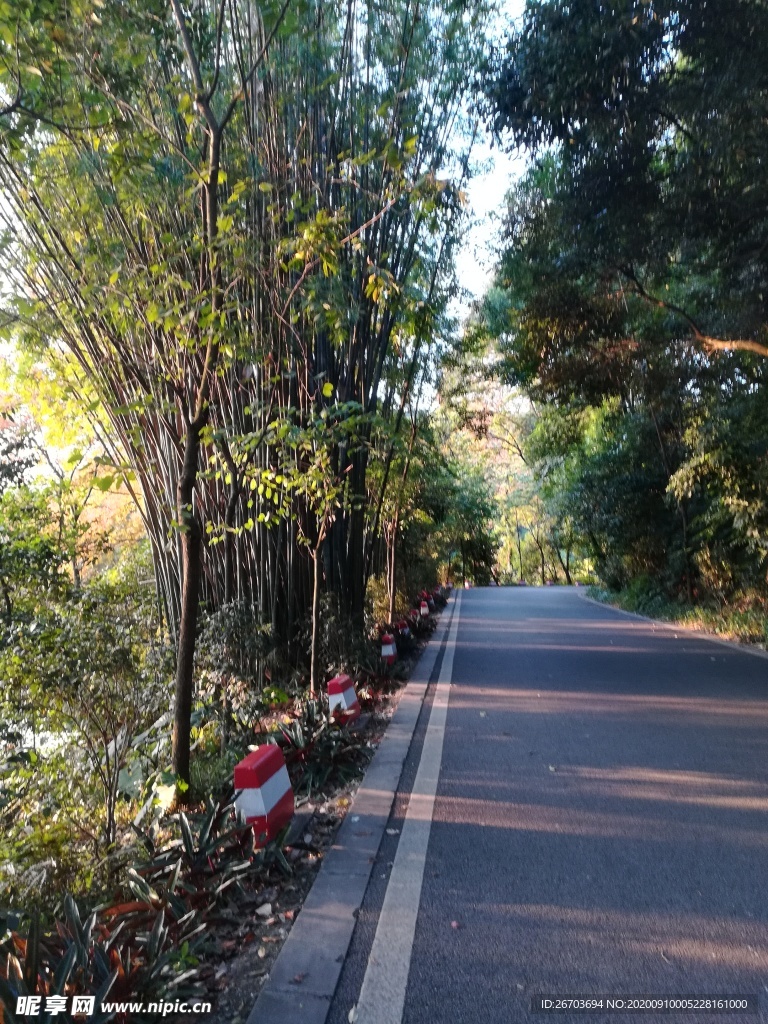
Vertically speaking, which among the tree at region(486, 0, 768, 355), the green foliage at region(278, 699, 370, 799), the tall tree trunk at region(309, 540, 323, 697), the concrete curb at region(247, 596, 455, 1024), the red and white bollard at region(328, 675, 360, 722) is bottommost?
the concrete curb at region(247, 596, 455, 1024)

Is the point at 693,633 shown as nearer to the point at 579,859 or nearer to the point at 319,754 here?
the point at 319,754

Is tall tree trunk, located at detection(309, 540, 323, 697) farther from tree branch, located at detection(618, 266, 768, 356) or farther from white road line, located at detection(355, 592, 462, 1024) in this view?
tree branch, located at detection(618, 266, 768, 356)

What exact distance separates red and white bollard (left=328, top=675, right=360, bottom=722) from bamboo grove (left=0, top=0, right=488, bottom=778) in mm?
807

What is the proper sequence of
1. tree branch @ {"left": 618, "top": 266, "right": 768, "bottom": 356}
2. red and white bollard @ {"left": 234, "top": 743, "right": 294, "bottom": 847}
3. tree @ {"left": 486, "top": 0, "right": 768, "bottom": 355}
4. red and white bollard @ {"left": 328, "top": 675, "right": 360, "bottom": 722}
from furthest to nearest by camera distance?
1. tree branch @ {"left": 618, "top": 266, "right": 768, "bottom": 356}
2. tree @ {"left": 486, "top": 0, "right": 768, "bottom": 355}
3. red and white bollard @ {"left": 328, "top": 675, "right": 360, "bottom": 722}
4. red and white bollard @ {"left": 234, "top": 743, "right": 294, "bottom": 847}

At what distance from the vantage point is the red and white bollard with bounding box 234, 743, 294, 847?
4215 mm

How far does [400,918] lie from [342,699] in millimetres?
3387

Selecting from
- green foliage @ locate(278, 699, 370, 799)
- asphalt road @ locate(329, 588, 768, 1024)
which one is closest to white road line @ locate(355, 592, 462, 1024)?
asphalt road @ locate(329, 588, 768, 1024)

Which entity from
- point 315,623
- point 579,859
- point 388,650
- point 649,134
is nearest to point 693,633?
point 388,650

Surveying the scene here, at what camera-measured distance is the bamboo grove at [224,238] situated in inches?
181

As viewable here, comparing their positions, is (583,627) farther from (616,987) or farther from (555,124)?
(616,987)

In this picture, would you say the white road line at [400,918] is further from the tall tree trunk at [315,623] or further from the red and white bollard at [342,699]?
the tall tree trunk at [315,623]

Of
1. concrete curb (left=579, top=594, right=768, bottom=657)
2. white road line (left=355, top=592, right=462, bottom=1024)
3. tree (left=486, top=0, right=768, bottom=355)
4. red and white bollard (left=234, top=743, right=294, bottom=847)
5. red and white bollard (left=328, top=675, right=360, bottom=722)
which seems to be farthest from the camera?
concrete curb (left=579, top=594, right=768, bottom=657)

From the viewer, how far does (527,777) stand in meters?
5.70

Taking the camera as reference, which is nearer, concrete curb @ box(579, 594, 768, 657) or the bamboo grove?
the bamboo grove
